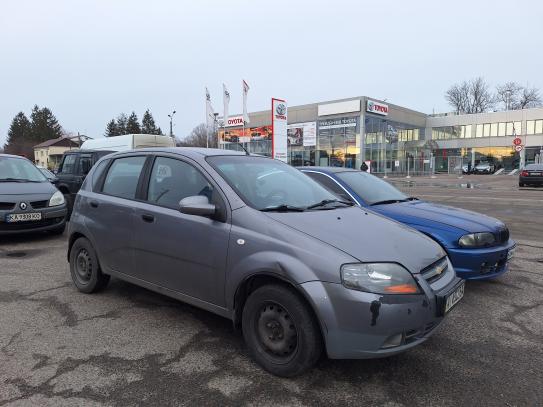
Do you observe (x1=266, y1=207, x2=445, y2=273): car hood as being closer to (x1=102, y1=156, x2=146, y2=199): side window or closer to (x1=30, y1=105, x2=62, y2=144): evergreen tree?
(x1=102, y1=156, x2=146, y2=199): side window

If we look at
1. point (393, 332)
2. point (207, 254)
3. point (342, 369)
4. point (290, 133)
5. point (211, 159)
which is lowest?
point (342, 369)

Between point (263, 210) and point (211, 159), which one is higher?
point (211, 159)

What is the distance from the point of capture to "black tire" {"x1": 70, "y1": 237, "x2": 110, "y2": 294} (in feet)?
15.6

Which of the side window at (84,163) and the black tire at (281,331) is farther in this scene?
the side window at (84,163)

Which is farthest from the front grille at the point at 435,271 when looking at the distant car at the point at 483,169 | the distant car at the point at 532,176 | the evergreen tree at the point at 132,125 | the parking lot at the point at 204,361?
the evergreen tree at the point at 132,125

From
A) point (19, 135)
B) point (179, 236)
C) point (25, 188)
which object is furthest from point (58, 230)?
point (19, 135)

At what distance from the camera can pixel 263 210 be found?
3.38 metres

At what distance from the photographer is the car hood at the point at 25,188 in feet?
25.1

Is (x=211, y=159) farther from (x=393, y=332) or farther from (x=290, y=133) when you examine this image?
(x=290, y=133)

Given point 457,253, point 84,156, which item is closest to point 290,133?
point 84,156

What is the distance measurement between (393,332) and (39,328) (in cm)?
317

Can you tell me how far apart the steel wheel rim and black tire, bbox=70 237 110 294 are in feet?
7.85

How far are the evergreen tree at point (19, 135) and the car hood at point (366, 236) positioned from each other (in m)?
110

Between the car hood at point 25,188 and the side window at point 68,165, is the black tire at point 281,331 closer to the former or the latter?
the car hood at point 25,188
